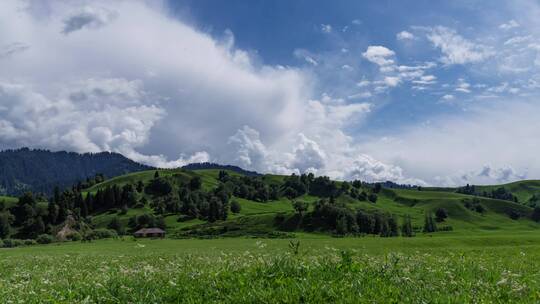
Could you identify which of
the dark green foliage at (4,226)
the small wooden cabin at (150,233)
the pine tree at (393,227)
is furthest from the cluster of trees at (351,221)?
the dark green foliage at (4,226)

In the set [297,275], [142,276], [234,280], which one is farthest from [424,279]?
[142,276]

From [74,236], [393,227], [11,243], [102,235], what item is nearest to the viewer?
[11,243]

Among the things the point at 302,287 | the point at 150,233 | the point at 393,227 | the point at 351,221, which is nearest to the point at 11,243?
the point at 150,233

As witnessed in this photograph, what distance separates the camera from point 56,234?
175 m

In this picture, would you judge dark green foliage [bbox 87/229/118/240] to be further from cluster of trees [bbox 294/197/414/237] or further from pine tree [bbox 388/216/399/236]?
pine tree [bbox 388/216/399/236]

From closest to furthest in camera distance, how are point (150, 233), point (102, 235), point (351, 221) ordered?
point (102, 235) < point (150, 233) < point (351, 221)

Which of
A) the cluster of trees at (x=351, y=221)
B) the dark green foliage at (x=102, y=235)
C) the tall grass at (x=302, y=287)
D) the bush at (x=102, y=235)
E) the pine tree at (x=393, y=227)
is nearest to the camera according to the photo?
the tall grass at (x=302, y=287)

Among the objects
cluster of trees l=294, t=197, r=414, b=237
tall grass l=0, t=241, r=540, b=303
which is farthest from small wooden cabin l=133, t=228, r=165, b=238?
tall grass l=0, t=241, r=540, b=303

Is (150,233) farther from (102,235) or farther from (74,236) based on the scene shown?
(74,236)

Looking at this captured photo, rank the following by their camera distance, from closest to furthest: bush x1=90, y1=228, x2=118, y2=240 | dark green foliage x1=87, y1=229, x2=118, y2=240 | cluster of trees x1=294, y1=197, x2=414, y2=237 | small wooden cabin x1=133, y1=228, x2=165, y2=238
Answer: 1. dark green foliage x1=87, y1=229, x2=118, y2=240
2. bush x1=90, y1=228, x2=118, y2=240
3. small wooden cabin x1=133, y1=228, x2=165, y2=238
4. cluster of trees x1=294, y1=197, x2=414, y2=237

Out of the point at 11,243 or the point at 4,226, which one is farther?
the point at 4,226

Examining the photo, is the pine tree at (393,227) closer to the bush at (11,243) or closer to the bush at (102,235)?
the bush at (102,235)

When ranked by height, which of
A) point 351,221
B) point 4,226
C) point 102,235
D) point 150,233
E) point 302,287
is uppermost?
point 302,287

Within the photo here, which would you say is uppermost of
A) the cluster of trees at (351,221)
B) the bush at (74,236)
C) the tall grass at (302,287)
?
the tall grass at (302,287)
